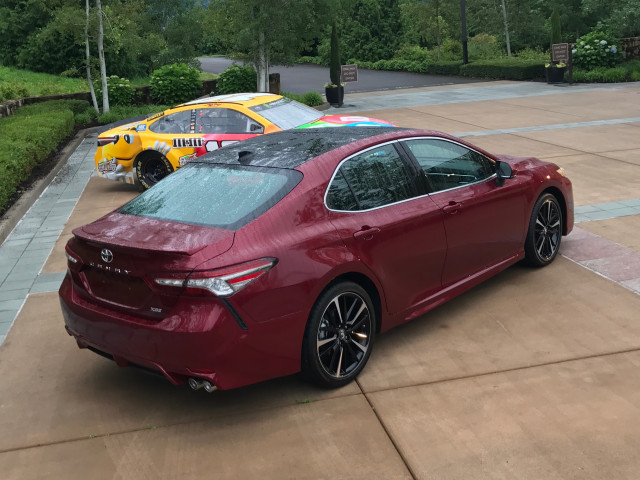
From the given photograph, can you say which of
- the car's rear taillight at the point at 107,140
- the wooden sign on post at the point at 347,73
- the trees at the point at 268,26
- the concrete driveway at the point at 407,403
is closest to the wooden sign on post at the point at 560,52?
the wooden sign on post at the point at 347,73

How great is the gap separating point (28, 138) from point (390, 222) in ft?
35.5

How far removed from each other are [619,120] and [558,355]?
13.0 m

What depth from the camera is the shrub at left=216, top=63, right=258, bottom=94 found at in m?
25.3

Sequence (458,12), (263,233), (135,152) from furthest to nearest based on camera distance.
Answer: (458,12)
(135,152)
(263,233)

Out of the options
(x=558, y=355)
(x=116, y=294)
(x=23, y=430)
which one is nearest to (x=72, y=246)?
(x=116, y=294)

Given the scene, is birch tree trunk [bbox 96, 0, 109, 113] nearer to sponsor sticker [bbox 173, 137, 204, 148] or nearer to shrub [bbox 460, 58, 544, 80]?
sponsor sticker [bbox 173, 137, 204, 148]

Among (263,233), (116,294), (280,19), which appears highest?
(280,19)

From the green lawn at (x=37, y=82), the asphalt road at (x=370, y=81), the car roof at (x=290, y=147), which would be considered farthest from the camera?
the asphalt road at (x=370, y=81)

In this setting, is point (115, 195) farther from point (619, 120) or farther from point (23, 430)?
point (619, 120)

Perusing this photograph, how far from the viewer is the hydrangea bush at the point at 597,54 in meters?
27.3

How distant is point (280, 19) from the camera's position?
23.4m

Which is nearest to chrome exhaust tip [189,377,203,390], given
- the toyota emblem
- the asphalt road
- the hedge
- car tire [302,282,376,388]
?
car tire [302,282,376,388]

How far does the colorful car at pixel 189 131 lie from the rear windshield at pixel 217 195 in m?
5.59

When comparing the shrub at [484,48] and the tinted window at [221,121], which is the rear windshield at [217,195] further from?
the shrub at [484,48]
